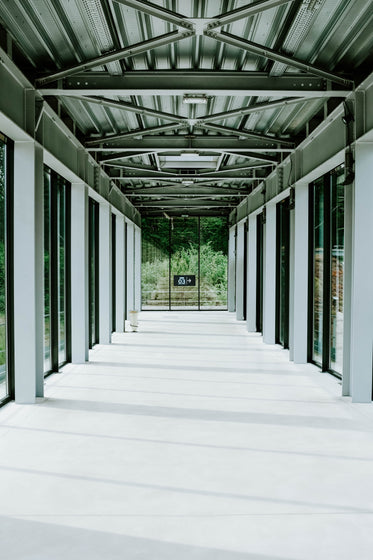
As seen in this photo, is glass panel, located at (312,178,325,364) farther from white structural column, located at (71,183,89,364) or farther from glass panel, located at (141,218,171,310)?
glass panel, located at (141,218,171,310)

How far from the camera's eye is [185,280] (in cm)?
2605

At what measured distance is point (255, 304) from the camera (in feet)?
56.5

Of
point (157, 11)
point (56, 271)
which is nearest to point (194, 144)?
point (56, 271)

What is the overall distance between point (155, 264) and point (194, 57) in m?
19.0

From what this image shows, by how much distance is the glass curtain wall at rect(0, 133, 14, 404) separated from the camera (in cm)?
722

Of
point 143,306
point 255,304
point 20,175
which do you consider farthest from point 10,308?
point 143,306

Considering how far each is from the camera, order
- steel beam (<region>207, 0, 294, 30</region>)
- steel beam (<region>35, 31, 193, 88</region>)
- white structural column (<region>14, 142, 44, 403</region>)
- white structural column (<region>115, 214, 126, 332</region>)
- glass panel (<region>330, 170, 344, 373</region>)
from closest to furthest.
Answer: steel beam (<region>207, 0, 294, 30</region>)
steel beam (<region>35, 31, 193, 88</region>)
white structural column (<region>14, 142, 44, 403</region>)
glass panel (<region>330, 170, 344, 373</region>)
white structural column (<region>115, 214, 126, 332</region>)

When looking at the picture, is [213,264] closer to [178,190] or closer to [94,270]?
[178,190]

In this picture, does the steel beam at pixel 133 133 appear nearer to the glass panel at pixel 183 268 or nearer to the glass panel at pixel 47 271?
the glass panel at pixel 47 271

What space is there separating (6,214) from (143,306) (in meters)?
18.5

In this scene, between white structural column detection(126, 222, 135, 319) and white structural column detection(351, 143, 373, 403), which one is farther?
white structural column detection(126, 222, 135, 319)

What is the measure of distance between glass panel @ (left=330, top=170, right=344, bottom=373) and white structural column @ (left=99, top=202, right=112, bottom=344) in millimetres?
5793

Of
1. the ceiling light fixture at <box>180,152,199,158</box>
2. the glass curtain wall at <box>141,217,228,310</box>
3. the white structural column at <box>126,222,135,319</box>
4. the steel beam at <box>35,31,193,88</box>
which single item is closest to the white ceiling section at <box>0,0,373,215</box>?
the steel beam at <box>35,31,193,88</box>

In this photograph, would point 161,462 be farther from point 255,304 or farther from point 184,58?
point 255,304
